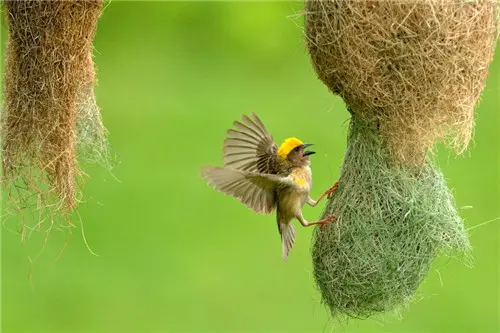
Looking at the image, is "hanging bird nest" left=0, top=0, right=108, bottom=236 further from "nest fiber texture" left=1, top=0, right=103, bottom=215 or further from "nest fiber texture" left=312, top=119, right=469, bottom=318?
"nest fiber texture" left=312, top=119, right=469, bottom=318

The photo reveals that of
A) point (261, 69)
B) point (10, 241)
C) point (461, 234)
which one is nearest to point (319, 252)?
point (461, 234)

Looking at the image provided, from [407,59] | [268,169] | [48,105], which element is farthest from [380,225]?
[48,105]

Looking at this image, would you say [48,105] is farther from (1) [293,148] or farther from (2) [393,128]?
(2) [393,128]

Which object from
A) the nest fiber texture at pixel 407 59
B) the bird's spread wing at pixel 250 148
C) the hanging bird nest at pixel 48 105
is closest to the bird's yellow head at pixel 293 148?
the bird's spread wing at pixel 250 148

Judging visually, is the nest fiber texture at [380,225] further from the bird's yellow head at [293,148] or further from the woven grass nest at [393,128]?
the bird's yellow head at [293,148]

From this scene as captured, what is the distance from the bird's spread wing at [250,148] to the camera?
4062 millimetres

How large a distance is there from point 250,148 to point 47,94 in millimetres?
800

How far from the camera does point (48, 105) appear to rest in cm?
391

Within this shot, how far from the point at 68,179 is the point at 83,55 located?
1.63ft

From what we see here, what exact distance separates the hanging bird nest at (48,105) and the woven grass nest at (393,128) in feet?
2.84

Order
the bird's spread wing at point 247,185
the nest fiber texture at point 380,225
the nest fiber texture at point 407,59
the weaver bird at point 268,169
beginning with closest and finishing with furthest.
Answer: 1. the nest fiber texture at point 407,59
2. the bird's spread wing at point 247,185
3. the nest fiber texture at point 380,225
4. the weaver bird at point 268,169

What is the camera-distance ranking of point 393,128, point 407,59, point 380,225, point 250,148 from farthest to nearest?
point 250,148 < point 380,225 < point 393,128 < point 407,59

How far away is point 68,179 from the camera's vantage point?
4.09 metres

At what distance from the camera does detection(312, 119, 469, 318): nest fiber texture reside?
387 centimetres
